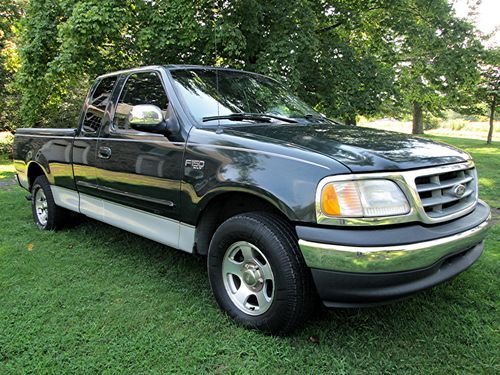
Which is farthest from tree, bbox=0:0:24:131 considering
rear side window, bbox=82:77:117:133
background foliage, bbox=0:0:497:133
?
rear side window, bbox=82:77:117:133

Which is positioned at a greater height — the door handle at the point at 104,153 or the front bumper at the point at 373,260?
the door handle at the point at 104,153

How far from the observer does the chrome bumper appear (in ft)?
6.93

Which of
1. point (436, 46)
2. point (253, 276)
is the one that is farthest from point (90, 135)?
point (436, 46)

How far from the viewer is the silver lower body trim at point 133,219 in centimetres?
310

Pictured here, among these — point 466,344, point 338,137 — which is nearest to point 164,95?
point 338,137

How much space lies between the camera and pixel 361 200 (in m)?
2.19

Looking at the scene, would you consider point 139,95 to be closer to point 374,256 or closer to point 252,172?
point 252,172

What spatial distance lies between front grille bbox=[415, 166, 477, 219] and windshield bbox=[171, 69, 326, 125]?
1416 mm

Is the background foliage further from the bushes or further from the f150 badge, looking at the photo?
the bushes

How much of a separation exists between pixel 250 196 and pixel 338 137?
2.43 feet

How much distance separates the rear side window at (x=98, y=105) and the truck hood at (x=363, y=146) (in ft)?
5.90

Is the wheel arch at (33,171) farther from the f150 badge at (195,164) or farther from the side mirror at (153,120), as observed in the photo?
the f150 badge at (195,164)

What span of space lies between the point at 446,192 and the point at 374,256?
77cm

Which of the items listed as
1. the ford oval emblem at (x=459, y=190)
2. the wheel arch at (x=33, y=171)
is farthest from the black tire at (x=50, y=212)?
the ford oval emblem at (x=459, y=190)
